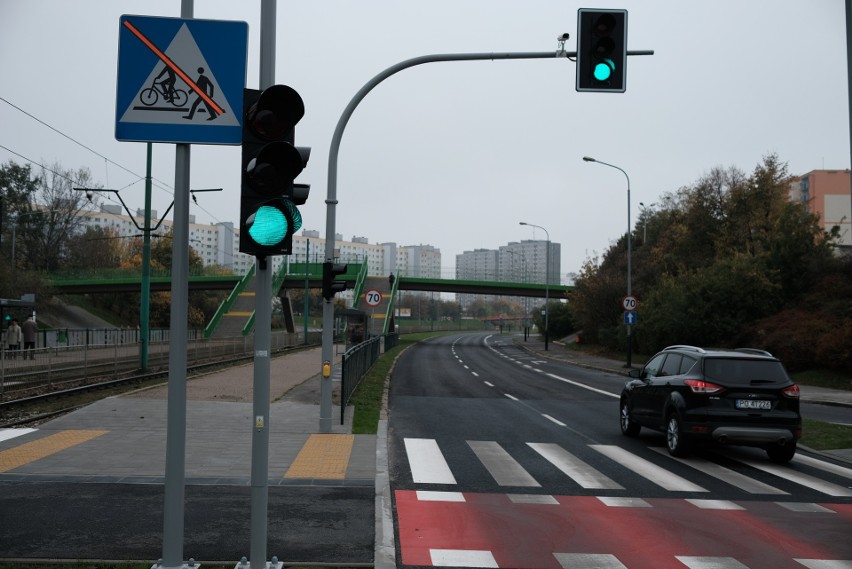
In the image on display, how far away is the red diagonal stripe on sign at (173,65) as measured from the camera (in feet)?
17.4

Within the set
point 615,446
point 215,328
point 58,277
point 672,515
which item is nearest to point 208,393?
point 615,446

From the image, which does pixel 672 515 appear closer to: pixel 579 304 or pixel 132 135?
pixel 132 135

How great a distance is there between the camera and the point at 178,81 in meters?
5.35

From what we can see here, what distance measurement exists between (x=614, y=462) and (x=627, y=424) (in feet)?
10.7

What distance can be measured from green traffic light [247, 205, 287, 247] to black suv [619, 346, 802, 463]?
8434 mm

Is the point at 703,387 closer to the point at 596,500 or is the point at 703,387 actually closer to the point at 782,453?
the point at 782,453

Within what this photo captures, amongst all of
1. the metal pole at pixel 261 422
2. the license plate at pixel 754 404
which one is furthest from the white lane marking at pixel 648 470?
the metal pole at pixel 261 422

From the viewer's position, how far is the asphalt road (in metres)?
6.79

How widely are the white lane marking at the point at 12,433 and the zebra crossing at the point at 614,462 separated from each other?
20.6 feet

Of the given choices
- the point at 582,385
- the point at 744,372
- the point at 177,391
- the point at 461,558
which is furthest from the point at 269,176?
the point at 582,385

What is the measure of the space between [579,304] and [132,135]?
51901 mm

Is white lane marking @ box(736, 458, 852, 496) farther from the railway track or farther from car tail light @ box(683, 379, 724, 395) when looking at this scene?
the railway track

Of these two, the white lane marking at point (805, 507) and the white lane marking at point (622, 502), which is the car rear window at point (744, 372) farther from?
the white lane marking at point (622, 502)

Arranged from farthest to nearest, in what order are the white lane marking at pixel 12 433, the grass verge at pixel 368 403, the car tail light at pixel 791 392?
the grass verge at pixel 368 403 < the white lane marking at pixel 12 433 < the car tail light at pixel 791 392
